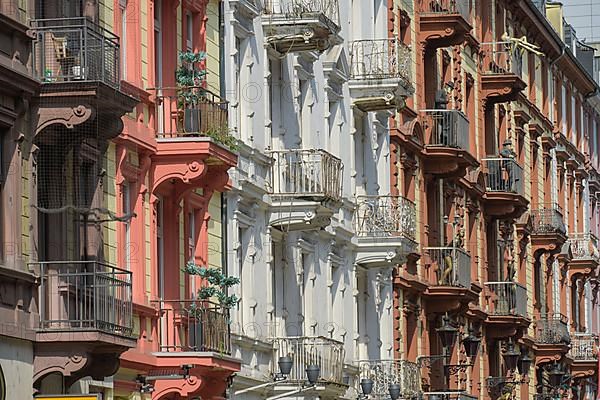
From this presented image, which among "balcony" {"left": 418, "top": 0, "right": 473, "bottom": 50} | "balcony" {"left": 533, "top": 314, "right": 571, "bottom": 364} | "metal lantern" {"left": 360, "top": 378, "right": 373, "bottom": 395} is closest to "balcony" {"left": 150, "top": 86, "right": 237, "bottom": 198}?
"metal lantern" {"left": 360, "top": 378, "right": 373, "bottom": 395}

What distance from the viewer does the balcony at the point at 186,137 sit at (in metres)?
34.0

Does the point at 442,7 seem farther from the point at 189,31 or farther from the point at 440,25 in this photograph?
the point at 189,31

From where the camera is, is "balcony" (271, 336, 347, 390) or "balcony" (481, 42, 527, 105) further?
"balcony" (481, 42, 527, 105)

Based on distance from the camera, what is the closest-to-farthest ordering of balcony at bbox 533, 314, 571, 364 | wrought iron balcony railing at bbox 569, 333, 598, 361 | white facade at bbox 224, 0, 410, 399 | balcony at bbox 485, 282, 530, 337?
white facade at bbox 224, 0, 410, 399 → balcony at bbox 485, 282, 530, 337 → balcony at bbox 533, 314, 571, 364 → wrought iron balcony railing at bbox 569, 333, 598, 361

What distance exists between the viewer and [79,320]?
92.4 ft

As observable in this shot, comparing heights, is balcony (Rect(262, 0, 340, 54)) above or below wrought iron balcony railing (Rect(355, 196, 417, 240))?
above

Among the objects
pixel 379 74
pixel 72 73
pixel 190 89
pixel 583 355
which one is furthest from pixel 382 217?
pixel 583 355

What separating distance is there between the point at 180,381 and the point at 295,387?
7.18 meters

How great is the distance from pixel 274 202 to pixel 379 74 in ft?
26.2

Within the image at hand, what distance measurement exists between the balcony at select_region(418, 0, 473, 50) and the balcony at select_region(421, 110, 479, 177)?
1.81 meters

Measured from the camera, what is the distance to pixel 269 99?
137 feet

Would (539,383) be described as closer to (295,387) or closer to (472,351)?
(472,351)

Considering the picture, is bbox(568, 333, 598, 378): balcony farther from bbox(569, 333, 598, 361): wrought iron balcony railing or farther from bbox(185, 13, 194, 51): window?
bbox(185, 13, 194, 51): window

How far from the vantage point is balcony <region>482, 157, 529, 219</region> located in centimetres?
6278
